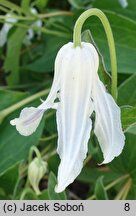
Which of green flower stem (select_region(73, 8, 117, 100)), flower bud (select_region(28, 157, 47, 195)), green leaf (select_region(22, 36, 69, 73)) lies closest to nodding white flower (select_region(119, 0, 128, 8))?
green leaf (select_region(22, 36, 69, 73))

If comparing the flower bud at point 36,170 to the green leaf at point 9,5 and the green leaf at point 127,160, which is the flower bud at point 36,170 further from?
the green leaf at point 9,5

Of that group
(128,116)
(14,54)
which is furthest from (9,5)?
(128,116)

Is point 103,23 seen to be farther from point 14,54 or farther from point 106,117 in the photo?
point 14,54

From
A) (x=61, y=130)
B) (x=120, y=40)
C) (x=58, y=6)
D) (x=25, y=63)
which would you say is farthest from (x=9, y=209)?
(x=58, y=6)

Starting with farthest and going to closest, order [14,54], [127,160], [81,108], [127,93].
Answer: [14,54], [127,160], [127,93], [81,108]

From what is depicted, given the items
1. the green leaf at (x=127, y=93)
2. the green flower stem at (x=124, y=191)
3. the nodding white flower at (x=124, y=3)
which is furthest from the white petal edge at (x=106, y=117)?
the nodding white flower at (x=124, y=3)

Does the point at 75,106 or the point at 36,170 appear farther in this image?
the point at 36,170
